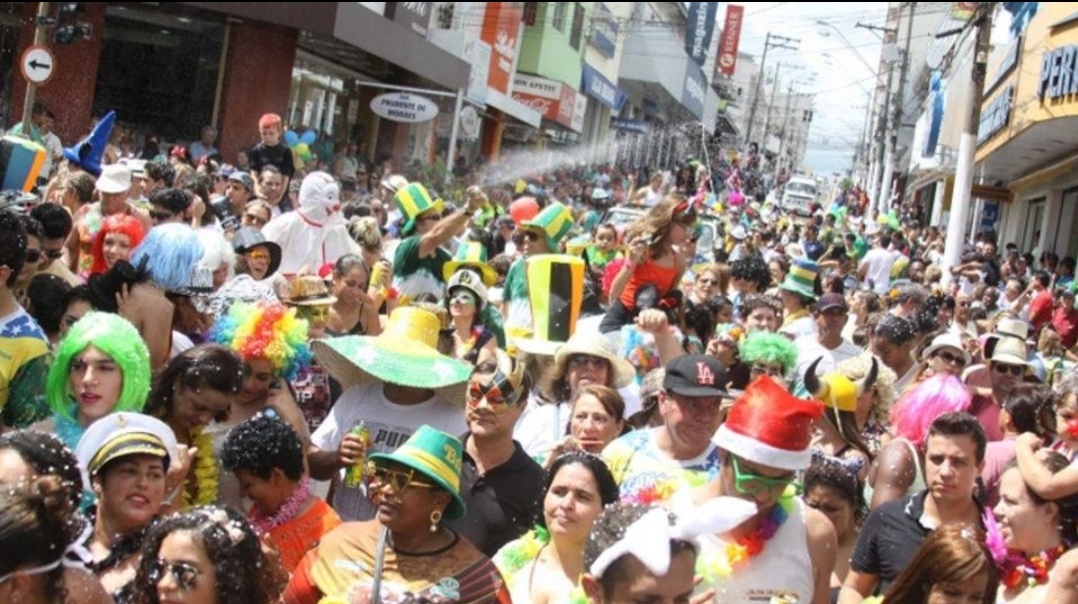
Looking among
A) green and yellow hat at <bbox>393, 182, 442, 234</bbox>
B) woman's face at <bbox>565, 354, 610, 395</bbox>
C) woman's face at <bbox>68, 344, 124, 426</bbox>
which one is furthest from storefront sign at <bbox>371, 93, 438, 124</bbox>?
woman's face at <bbox>68, 344, 124, 426</bbox>

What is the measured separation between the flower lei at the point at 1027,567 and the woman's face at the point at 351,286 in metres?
4.05

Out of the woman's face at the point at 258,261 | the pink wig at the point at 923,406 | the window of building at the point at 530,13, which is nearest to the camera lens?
the pink wig at the point at 923,406

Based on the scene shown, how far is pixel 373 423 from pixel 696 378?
1.33 metres

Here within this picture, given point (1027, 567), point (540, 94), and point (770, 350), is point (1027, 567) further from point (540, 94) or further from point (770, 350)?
point (540, 94)

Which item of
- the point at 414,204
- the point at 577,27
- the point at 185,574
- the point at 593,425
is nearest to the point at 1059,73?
the point at 414,204

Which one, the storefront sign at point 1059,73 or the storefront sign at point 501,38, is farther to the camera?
the storefront sign at point 501,38

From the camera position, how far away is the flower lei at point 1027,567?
496 cm

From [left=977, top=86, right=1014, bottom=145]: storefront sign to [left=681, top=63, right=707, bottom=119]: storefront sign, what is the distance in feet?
129

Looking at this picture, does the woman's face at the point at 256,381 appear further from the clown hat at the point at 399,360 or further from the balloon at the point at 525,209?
the balloon at the point at 525,209

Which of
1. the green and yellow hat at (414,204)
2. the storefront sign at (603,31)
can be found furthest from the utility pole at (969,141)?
the storefront sign at (603,31)

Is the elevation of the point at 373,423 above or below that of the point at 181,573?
above

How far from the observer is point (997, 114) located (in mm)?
26047

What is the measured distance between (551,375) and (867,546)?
206 centimetres

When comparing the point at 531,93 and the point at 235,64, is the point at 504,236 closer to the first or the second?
the point at 235,64
